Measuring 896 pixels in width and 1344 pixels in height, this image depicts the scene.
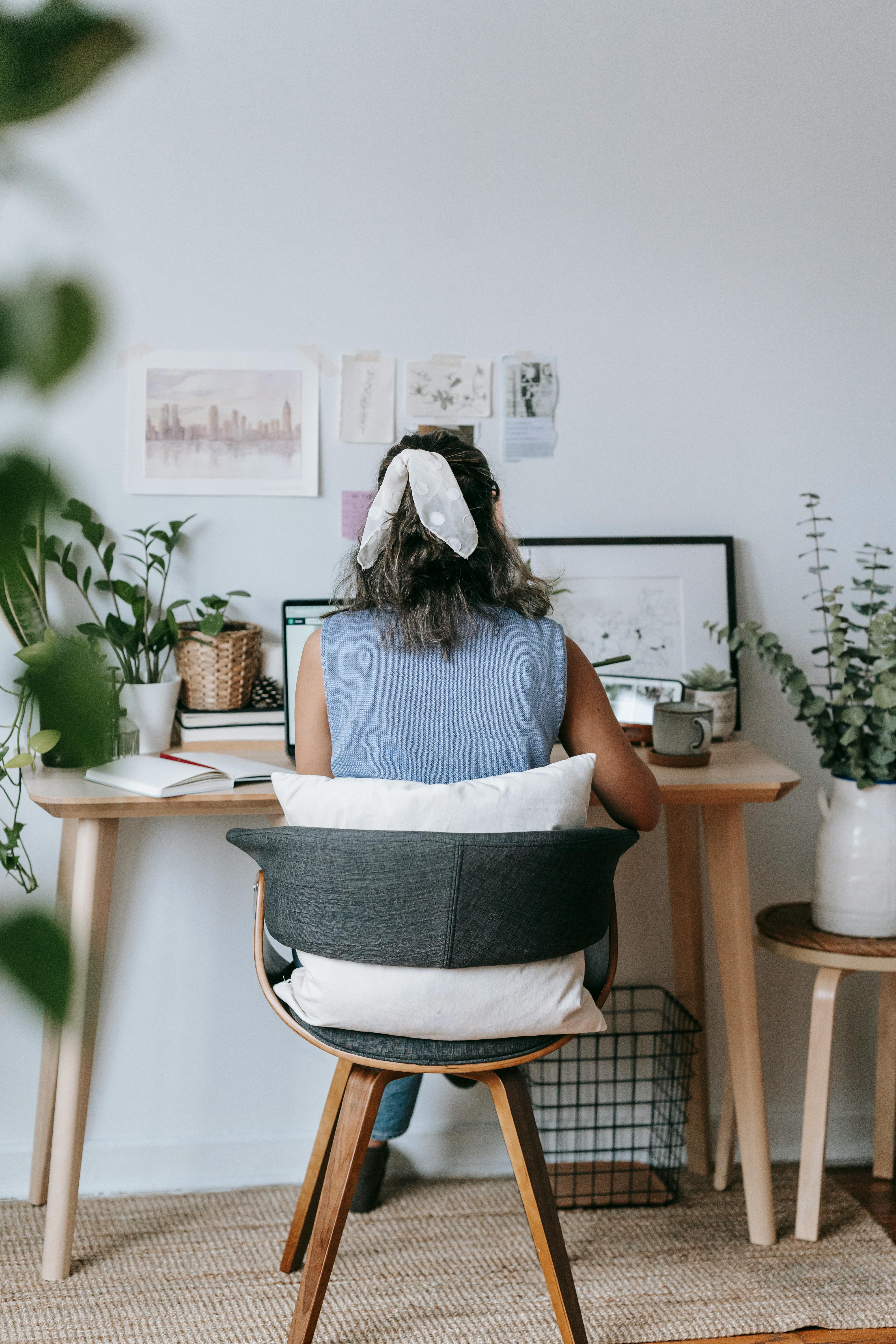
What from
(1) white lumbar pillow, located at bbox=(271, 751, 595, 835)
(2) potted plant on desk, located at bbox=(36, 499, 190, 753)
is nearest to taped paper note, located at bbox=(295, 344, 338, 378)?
(2) potted plant on desk, located at bbox=(36, 499, 190, 753)

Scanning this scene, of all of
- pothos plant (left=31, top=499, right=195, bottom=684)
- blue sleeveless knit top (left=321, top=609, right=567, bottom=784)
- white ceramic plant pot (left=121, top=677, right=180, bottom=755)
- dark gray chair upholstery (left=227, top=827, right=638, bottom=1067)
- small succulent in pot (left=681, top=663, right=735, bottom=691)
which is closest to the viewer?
dark gray chair upholstery (left=227, top=827, right=638, bottom=1067)

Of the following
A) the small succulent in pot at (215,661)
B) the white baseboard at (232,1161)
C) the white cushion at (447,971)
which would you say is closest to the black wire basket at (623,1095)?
the white baseboard at (232,1161)

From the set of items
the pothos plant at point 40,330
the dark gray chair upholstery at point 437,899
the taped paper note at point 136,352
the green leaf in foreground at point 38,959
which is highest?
the taped paper note at point 136,352

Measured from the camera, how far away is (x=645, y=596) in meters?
2.11

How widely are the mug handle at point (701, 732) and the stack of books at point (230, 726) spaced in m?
0.72

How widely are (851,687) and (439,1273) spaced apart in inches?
47.0

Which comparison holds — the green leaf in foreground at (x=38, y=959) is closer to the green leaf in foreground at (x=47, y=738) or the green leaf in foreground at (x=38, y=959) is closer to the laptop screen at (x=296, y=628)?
the green leaf in foreground at (x=47, y=738)

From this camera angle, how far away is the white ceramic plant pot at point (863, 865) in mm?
1842

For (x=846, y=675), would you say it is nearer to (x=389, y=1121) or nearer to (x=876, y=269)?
(x=876, y=269)

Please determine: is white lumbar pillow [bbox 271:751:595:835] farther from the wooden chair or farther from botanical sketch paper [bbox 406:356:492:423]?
botanical sketch paper [bbox 406:356:492:423]

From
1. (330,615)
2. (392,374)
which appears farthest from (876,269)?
(330,615)

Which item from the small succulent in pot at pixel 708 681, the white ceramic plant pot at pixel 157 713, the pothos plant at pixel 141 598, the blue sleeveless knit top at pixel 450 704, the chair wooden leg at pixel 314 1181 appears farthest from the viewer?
the small succulent in pot at pixel 708 681

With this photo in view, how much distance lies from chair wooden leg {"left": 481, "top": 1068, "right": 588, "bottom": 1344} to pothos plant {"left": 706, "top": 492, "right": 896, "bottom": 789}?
0.84 meters

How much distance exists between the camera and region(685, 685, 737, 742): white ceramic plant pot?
202 cm
